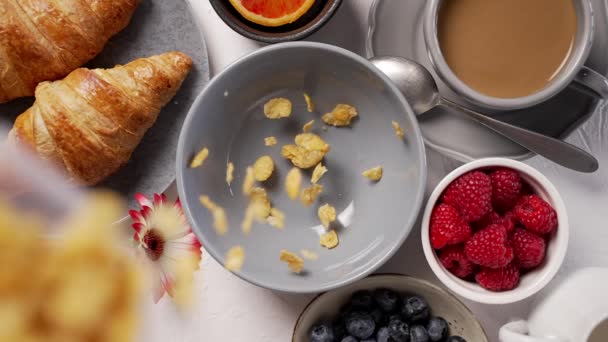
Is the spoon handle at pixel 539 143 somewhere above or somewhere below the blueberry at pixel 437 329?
above

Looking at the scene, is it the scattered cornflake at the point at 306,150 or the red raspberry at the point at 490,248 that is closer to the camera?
the red raspberry at the point at 490,248

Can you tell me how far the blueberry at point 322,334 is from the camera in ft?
2.85

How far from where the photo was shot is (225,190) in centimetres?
91

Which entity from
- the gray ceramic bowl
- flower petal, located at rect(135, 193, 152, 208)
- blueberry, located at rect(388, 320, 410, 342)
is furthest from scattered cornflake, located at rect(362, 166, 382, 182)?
flower petal, located at rect(135, 193, 152, 208)

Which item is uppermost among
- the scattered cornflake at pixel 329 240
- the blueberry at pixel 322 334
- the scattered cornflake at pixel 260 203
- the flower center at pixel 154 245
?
the scattered cornflake at pixel 260 203

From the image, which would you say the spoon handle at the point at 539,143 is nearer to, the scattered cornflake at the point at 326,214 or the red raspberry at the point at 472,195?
the red raspberry at the point at 472,195

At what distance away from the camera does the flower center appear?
95 cm

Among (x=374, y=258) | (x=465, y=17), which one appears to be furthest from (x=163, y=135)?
(x=465, y=17)

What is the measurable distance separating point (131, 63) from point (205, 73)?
11cm

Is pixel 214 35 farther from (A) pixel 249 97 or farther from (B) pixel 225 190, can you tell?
(B) pixel 225 190

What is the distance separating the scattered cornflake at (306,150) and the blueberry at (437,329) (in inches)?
11.2

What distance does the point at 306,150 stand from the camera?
2.97ft

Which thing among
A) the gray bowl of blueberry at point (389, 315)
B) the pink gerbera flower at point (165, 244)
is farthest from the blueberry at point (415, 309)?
the pink gerbera flower at point (165, 244)

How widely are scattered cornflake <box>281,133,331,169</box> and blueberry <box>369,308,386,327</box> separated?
23 cm
